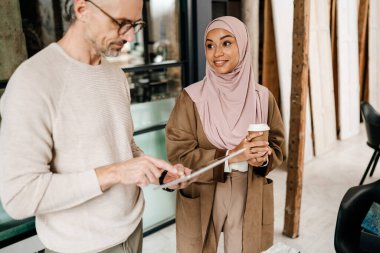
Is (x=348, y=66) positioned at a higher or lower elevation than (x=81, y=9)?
lower

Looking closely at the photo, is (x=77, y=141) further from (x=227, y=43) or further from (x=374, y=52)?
(x=374, y=52)

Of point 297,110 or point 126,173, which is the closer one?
point 126,173

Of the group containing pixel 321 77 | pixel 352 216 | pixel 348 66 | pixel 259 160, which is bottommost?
pixel 352 216

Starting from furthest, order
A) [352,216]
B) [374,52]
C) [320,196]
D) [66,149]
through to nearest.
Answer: [374,52], [320,196], [352,216], [66,149]

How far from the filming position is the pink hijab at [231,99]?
1723 millimetres

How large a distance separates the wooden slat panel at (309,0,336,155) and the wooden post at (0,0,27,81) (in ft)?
12.3

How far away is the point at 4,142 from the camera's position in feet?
2.86

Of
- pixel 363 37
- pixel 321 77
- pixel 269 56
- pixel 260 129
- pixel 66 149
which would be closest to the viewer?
pixel 66 149

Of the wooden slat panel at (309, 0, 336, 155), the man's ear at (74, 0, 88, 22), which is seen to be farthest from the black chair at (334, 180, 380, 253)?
the wooden slat panel at (309, 0, 336, 155)

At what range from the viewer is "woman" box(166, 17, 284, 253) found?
5.64ft

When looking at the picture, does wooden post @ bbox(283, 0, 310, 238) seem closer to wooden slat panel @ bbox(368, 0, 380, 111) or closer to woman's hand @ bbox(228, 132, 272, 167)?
woman's hand @ bbox(228, 132, 272, 167)

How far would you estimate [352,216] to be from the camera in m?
1.91

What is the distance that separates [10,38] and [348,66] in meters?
5.15

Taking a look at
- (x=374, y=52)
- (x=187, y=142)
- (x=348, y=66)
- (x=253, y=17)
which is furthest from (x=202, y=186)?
(x=374, y=52)
